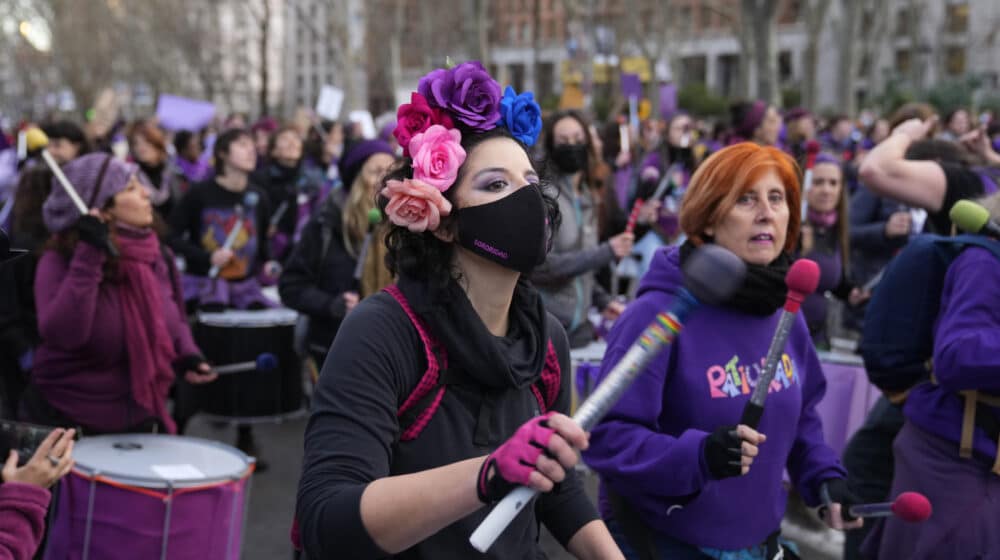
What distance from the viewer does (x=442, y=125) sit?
7.73ft

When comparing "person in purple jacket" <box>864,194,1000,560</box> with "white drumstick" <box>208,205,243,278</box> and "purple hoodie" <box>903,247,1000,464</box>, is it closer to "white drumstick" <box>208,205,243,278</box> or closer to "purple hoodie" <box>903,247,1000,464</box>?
"purple hoodie" <box>903,247,1000,464</box>

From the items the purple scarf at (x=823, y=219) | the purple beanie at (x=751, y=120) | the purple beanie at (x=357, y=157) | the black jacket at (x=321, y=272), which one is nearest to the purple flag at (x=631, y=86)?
the purple beanie at (x=751, y=120)

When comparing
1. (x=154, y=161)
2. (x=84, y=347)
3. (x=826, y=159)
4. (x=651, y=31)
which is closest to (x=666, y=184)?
(x=826, y=159)

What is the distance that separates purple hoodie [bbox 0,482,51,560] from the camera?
2.71m

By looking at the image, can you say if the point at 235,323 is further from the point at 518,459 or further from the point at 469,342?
the point at 518,459

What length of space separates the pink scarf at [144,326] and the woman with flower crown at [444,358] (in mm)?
2562

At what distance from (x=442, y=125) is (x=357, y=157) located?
373cm

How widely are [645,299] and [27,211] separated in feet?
11.1

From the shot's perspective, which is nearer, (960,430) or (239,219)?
(960,430)

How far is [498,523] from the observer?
1733mm

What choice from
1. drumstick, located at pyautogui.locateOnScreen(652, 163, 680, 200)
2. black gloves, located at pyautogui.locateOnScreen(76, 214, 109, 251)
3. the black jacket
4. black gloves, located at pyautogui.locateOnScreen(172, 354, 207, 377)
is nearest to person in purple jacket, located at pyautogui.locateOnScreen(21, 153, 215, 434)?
black gloves, located at pyautogui.locateOnScreen(76, 214, 109, 251)

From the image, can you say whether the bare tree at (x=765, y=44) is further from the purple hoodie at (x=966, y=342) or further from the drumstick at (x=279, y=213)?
the purple hoodie at (x=966, y=342)

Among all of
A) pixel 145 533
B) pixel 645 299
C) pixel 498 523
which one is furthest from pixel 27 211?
pixel 498 523

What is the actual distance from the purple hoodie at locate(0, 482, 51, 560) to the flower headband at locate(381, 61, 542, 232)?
4.07ft
